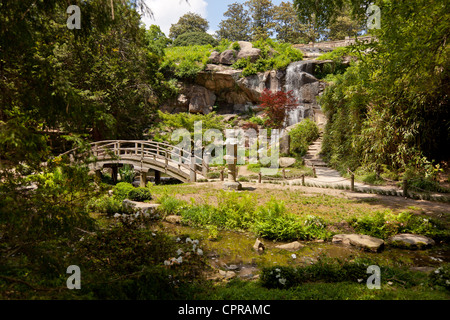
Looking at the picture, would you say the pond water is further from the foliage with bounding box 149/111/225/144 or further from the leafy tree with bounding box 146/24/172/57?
the leafy tree with bounding box 146/24/172/57

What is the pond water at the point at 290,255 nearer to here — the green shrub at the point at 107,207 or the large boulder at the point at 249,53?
the green shrub at the point at 107,207

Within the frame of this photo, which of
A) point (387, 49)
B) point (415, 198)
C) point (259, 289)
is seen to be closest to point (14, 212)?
point (259, 289)

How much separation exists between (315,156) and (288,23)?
33203 millimetres

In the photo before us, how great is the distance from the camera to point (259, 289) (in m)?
3.91

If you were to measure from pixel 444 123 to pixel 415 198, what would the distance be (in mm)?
3785

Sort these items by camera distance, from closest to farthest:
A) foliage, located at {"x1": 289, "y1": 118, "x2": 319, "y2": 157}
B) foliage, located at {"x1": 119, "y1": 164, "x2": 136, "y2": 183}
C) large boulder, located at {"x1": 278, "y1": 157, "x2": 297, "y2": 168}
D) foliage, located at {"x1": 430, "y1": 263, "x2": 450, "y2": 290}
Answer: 1. foliage, located at {"x1": 430, "y1": 263, "x2": 450, "y2": 290}
2. foliage, located at {"x1": 119, "y1": 164, "x2": 136, "y2": 183}
3. large boulder, located at {"x1": 278, "y1": 157, "x2": 297, "y2": 168}
4. foliage, located at {"x1": 289, "y1": 118, "x2": 319, "y2": 157}

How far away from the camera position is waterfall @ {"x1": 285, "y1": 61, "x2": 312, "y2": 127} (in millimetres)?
23356

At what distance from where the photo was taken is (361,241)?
609 cm

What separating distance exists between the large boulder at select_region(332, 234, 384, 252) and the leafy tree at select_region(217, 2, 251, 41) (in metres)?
44.1

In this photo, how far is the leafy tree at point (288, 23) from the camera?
40.6 m

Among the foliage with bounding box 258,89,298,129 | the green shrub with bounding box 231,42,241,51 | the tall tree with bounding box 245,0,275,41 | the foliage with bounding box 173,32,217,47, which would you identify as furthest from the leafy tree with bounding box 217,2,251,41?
the foliage with bounding box 258,89,298,129

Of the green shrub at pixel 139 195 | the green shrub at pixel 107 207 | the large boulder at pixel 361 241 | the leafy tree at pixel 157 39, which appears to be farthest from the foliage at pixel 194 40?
the large boulder at pixel 361 241

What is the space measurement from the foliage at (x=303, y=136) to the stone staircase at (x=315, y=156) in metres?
0.29
